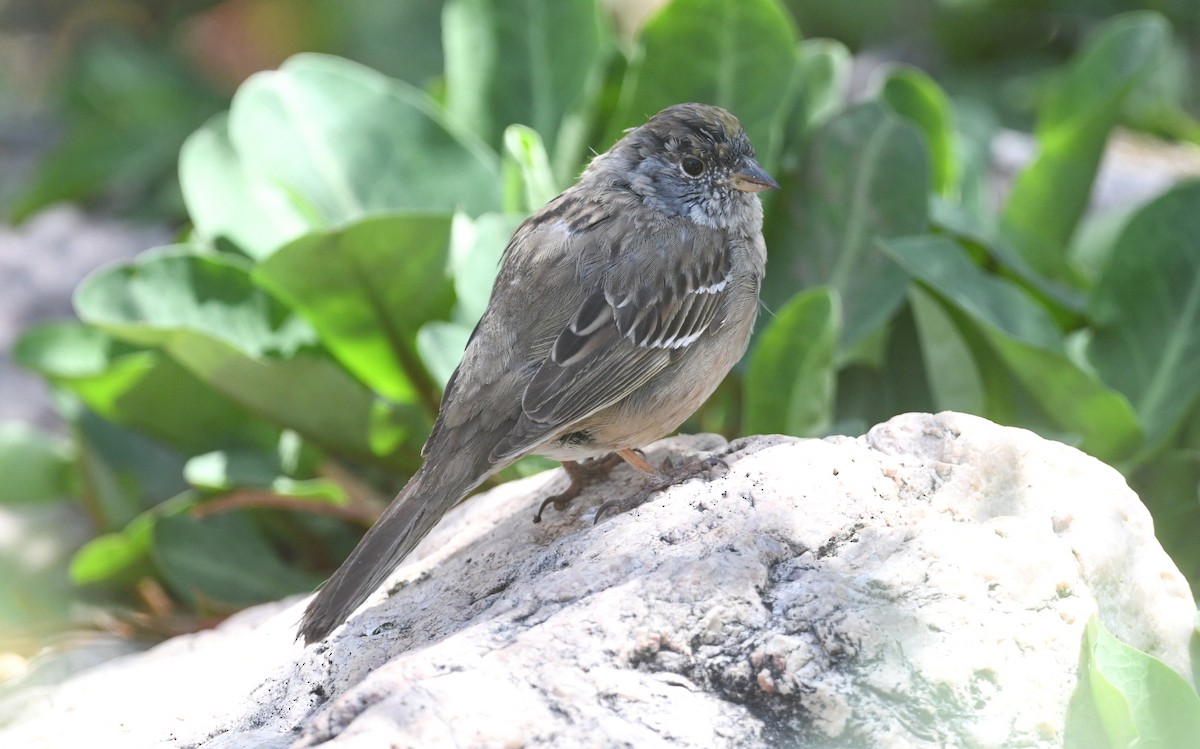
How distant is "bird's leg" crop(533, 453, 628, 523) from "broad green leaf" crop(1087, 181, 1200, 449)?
2.01m

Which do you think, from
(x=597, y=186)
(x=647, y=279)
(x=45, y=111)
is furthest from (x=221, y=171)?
(x=45, y=111)

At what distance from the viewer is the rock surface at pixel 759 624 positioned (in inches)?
85.9

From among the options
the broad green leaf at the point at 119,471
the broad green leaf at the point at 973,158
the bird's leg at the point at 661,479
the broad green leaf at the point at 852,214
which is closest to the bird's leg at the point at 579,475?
the bird's leg at the point at 661,479

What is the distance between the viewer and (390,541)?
2.70 meters

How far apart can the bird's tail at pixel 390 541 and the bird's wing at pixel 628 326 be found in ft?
0.41

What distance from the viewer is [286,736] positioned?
95.3 inches

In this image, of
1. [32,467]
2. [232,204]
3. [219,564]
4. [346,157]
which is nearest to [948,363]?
[346,157]

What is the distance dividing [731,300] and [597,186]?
55cm

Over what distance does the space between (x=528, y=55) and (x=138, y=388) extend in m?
2.07

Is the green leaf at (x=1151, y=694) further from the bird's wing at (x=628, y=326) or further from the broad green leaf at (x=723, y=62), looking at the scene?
the broad green leaf at (x=723, y=62)

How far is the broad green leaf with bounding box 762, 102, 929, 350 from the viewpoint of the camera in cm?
437

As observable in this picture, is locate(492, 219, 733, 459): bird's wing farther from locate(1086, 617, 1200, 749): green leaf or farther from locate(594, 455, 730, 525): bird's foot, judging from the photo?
locate(1086, 617, 1200, 749): green leaf

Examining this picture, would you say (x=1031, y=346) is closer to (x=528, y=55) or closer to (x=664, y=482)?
(x=664, y=482)

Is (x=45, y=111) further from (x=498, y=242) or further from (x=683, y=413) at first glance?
(x=683, y=413)
